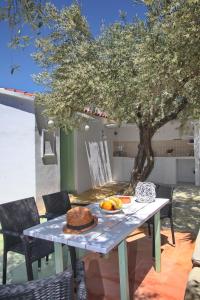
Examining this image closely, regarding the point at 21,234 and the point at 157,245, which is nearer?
the point at 21,234

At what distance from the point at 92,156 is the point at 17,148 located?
4.75m

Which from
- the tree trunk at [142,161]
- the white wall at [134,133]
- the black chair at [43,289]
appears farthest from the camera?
the white wall at [134,133]

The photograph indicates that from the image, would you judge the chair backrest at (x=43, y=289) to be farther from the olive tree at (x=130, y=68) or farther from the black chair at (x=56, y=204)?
the olive tree at (x=130, y=68)

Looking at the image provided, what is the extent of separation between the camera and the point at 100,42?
29.3ft

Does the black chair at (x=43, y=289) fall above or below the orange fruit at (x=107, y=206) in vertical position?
below

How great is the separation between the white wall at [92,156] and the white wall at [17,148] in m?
3.09

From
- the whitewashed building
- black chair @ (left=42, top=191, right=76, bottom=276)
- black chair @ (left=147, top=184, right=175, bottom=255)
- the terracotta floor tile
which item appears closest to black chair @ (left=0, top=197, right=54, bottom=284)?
black chair @ (left=42, top=191, right=76, bottom=276)

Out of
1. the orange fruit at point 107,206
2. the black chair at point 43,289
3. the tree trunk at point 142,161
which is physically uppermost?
the tree trunk at point 142,161

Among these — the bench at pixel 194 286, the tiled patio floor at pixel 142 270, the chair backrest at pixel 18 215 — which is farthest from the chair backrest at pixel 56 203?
the bench at pixel 194 286

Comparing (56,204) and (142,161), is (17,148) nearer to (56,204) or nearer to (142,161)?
(142,161)

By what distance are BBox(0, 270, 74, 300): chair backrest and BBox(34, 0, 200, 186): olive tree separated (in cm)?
441

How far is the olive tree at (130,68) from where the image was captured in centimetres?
557

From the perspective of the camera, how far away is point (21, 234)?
13.6 ft

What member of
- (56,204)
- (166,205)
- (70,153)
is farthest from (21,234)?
(70,153)
